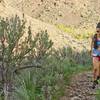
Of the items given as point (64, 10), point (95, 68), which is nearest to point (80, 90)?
point (95, 68)

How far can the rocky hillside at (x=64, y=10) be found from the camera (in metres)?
45.6

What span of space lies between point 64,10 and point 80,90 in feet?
122

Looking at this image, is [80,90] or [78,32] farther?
[78,32]

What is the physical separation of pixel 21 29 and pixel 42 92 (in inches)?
61.0

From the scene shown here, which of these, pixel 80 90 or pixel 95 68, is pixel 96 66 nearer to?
pixel 95 68

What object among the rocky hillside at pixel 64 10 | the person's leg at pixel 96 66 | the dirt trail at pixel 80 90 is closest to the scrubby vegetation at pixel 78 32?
the rocky hillside at pixel 64 10

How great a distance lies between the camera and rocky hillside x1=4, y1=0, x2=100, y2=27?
45562 millimetres

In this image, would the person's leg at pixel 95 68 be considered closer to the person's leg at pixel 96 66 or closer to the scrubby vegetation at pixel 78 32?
the person's leg at pixel 96 66

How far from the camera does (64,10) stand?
47.2 metres

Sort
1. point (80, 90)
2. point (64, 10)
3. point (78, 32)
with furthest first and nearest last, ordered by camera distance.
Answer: point (64, 10)
point (78, 32)
point (80, 90)

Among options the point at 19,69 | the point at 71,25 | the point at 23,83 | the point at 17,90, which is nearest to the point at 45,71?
the point at 19,69

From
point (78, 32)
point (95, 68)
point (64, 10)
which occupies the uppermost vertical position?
point (64, 10)

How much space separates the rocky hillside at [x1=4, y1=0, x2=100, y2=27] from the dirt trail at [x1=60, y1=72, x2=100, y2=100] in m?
33.1

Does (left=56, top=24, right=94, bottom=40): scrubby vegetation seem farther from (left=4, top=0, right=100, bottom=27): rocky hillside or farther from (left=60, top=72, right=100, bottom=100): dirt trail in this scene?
(left=60, top=72, right=100, bottom=100): dirt trail
